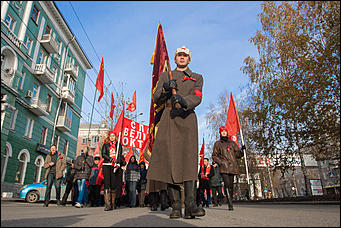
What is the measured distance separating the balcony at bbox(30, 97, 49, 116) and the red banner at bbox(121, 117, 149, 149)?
12.6m

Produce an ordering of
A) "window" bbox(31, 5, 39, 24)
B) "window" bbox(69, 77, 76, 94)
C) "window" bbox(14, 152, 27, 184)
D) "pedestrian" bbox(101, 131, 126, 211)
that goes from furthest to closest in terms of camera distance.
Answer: "window" bbox(69, 77, 76, 94), "window" bbox(31, 5, 39, 24), "window" bbox(14, 152, 27, 184), "pedestrian" bbox(101, 131, 126, 211)

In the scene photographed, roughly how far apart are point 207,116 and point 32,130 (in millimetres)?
19343

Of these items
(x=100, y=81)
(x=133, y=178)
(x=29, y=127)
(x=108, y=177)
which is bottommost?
(x=108, y=177)

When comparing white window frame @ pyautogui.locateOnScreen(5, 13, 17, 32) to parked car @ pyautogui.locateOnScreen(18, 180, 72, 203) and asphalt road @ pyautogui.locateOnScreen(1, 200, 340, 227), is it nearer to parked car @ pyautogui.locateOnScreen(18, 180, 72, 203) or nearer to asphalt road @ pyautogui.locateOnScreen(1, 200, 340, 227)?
parked car @ pyautogui.locateOnScreen(18, 180, 72, 203)

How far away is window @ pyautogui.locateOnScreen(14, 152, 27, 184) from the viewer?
19697 mm

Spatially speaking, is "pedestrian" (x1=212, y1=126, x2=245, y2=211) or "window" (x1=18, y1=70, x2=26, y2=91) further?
"window" (x1=18, y1=70, x2=26, y2=91)

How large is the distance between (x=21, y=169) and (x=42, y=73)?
837cm

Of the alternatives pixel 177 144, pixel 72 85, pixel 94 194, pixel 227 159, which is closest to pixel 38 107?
pixel 72 85

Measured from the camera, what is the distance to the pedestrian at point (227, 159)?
6118mm

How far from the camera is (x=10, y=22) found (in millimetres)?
20062

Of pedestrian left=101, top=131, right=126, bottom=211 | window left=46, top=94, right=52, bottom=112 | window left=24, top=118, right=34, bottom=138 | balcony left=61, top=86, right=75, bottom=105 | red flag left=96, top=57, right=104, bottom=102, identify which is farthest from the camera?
balcony left=61, top=86, right=75, bottom=105

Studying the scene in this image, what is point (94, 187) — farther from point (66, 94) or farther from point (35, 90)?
point (66, 94)

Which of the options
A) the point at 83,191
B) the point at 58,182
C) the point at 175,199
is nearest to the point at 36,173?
the point at 58,182

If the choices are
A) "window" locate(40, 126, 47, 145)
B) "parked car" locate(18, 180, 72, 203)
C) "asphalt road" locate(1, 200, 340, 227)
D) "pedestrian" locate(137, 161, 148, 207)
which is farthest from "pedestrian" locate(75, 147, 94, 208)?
"window" locate(40, 126, 47, 145)
